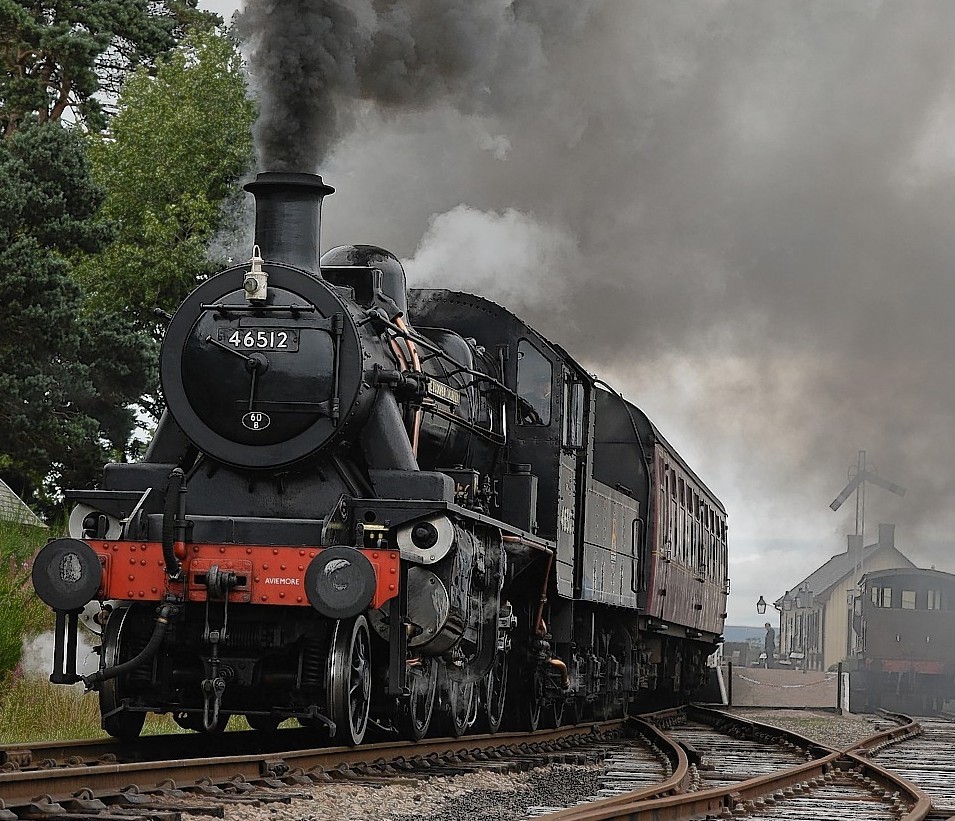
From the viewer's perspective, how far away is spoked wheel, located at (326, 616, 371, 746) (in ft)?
26.6

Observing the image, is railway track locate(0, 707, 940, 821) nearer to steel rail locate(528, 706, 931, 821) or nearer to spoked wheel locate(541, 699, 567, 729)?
steel rail locate(528, 706, 931, 821)

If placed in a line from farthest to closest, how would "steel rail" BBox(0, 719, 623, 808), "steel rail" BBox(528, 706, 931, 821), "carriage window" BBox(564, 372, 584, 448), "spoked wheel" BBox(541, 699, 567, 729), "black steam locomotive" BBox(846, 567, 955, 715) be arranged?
"black steam locomotive" BBox(846, 567, 955, 715) → "spoked wheel" BBox(541, 699, 567, 729) → "carriage window" BBox(564, 372, 584, 448) → "steel rail" BBox(528, 706, 931, 821) → "steel rail" BBox(0, 719, 623, 808)

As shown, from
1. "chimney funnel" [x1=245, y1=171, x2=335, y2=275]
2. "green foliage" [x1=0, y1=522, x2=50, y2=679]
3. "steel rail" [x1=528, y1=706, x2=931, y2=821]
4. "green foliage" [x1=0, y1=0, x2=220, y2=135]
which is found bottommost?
"steel rail" [x1=528, y1=706, x2=931, y2=821]

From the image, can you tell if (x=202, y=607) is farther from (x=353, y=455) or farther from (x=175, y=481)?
(x=353, y=455)

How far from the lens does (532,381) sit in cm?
1173

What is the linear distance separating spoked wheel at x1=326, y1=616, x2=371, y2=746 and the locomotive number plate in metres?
1.73

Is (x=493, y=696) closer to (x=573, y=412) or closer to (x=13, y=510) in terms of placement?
(x=573, y=412)

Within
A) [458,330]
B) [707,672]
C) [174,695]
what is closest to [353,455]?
[174,695]

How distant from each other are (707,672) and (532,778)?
16.0 metres

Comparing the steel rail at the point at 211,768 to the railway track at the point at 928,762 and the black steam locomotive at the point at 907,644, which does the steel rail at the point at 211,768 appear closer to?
the railway track at the point at 928,762

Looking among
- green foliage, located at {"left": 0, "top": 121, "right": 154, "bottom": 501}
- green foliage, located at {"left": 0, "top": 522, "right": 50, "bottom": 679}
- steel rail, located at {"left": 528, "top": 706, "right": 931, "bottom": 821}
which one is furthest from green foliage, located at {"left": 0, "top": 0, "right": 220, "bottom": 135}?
steel rail, located at {"left": 528, "top": 706, "right": 931, "bottom": 821}

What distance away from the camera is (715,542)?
21.6m

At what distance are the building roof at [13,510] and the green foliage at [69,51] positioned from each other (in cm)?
901

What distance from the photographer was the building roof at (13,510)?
17797 mm
